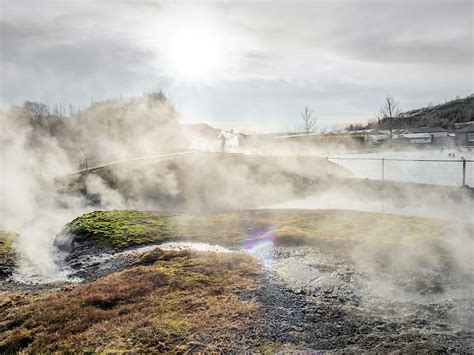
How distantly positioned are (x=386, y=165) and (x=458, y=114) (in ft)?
346

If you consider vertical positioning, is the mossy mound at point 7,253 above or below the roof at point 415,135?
below

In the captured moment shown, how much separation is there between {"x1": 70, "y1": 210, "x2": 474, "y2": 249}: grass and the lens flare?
0.97 feet

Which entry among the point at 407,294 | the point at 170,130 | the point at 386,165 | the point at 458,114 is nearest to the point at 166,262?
the point at 407,294

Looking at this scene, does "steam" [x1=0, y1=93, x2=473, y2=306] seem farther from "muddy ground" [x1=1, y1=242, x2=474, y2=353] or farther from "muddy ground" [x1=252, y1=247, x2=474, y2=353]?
"muddy ground" [x1=252, y1=247, x2=474, y2=353]

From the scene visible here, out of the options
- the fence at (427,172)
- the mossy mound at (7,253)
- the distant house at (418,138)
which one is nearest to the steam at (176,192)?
the mossy mound at (7,253)

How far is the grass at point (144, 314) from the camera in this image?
24.2ft

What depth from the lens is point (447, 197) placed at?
21.5 meters

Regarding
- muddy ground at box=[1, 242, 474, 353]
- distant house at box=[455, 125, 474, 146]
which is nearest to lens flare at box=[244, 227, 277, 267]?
muddy ground at box=[1, 242, 474, 353]

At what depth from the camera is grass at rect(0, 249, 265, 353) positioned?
7.39 m

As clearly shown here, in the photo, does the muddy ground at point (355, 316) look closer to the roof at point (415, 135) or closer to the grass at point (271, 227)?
the grass at point (271, 227)

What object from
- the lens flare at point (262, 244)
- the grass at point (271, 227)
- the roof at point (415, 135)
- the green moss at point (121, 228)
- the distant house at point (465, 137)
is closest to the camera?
the lens flare at point (262, 244)

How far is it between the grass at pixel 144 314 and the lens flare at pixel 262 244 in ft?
4.27

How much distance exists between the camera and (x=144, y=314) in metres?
8.57

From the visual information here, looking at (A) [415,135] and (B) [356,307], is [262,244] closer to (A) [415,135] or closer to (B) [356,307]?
(B) [356,307]
